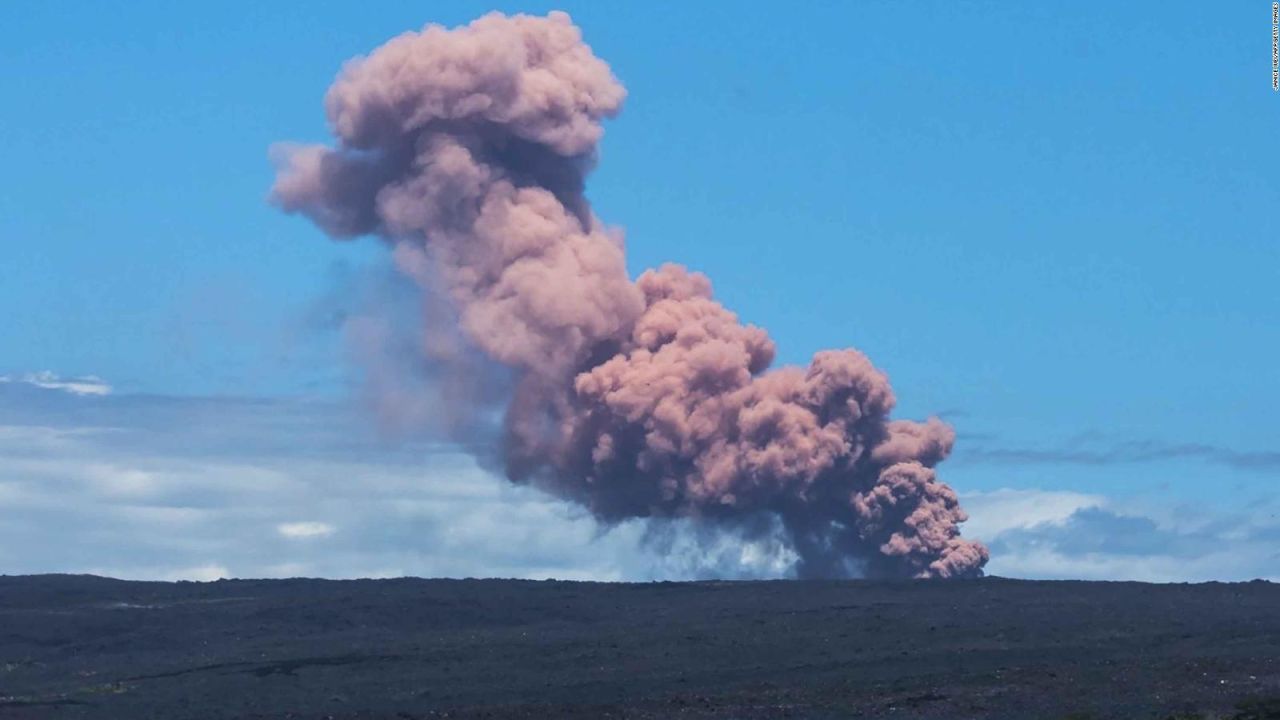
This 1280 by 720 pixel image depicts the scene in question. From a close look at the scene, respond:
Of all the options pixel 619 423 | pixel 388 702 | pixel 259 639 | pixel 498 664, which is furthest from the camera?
pixel 619 423

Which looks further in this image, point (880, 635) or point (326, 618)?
point (326, 618)

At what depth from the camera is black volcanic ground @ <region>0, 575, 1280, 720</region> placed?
64.8m

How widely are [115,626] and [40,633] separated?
2.86m

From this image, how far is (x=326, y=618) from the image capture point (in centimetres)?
8819

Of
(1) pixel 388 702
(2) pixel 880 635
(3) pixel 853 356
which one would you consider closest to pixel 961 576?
(3) pixel 853 356

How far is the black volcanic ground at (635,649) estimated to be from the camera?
64750mm

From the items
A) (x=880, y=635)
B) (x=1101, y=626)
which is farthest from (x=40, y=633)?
(x=1101, y=626)

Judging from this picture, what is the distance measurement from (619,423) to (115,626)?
27157 millimetres

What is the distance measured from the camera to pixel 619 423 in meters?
105

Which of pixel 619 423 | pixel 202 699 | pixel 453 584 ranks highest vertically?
pixel 619 423

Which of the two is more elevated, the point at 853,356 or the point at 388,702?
the point at 853,356

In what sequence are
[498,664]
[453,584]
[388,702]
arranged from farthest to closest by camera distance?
[453,584]
[498,664]
[388,702]

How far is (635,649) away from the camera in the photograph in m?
78.0

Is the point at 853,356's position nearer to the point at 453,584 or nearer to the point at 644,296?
the point at 644,296
